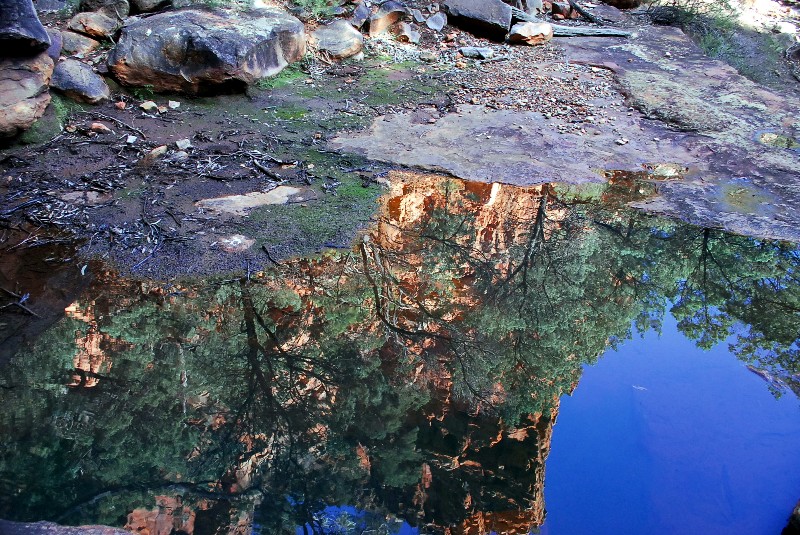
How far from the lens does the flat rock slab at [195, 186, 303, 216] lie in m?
4.71

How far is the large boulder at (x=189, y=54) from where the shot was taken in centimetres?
616

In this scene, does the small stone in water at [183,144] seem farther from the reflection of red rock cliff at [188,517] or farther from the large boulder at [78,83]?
the reflection of red rock cliff at [188,517]

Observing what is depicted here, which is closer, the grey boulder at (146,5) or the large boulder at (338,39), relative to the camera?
the grey boulder at (146,5)

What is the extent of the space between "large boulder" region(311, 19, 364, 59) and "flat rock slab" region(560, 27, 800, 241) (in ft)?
8.75

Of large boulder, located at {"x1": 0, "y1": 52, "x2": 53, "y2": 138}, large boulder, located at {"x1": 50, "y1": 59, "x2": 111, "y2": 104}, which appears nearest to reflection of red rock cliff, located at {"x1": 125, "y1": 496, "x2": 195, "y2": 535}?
large boulder, located at {"x1": 0, "y1": 52, "x2": 53, "y2": 138}

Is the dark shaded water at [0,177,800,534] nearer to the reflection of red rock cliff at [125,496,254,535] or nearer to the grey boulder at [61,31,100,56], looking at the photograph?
the reflection of red rock cliff at [125,496,254,535]

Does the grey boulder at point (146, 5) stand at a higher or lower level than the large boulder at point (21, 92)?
higher

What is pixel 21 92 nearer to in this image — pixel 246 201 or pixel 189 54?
pixel 189 54

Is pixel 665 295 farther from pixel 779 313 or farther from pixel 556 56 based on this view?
pixel 556 56

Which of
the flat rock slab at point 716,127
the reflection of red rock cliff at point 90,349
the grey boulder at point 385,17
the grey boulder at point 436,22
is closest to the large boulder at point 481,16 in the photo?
the grey boulder at point 436,22

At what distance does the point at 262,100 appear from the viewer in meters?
6.41

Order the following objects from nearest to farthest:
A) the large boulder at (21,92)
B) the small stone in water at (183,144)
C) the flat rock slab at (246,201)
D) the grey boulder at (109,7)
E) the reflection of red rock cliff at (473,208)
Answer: the reflection of red rock cliff at (473,208) < the flat rock slab at (246,201) < the large boulder at (21,92) < the small stone in water at (183,144) < the grey boulder at (109,7)

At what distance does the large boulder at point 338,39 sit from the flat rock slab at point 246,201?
2.96 meters

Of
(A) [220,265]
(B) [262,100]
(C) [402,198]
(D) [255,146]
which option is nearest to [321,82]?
(B) [262,100]
